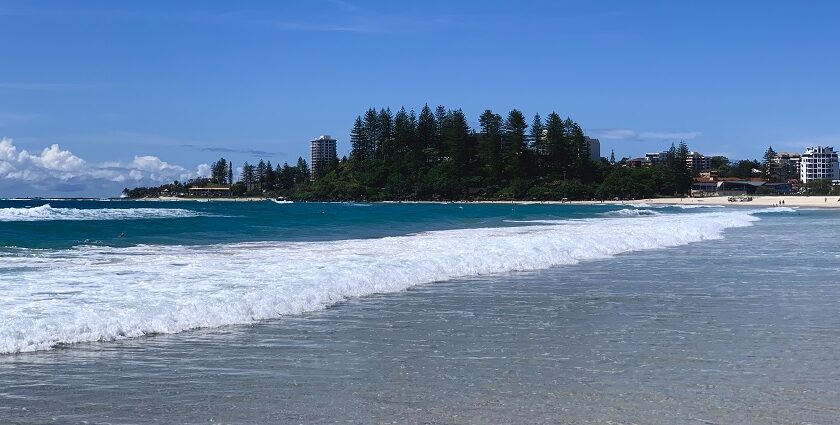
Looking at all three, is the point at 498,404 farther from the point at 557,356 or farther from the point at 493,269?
the point at 493,269

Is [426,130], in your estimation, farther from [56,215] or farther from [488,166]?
[56,215]

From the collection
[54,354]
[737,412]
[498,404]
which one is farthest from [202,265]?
[737,412]

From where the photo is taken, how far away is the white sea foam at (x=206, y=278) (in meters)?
8.95

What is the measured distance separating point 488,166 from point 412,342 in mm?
132590

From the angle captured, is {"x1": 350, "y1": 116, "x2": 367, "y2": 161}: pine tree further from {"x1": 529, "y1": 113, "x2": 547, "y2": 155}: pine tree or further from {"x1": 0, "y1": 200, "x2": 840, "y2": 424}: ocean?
{"x1": 0, "y1": 200, "x2": 840, "y2": 424}: ocean

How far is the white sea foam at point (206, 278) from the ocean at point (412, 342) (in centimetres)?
5

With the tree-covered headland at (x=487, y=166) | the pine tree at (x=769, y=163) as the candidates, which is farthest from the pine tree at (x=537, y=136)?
the pine tree at (x=769, y=163)

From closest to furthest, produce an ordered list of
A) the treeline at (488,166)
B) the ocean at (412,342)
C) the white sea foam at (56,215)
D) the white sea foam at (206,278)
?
1. the ocean at (412,342)
2. the white sea foam at (206,278)
3. the white sea foam at (56,215)
4. the treeline at (488,166)

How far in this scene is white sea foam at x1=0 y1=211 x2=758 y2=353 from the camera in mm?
8945

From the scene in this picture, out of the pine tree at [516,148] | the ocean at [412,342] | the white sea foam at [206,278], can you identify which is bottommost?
the ocean at [412,342]

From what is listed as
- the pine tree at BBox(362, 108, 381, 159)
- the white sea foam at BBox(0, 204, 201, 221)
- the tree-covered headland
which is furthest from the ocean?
the pine tree at BBox(362, 108, 381, 159)

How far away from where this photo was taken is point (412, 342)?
8.35 m

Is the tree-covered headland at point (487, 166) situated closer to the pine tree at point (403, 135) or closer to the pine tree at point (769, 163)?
the pine tree at point (403, 135)

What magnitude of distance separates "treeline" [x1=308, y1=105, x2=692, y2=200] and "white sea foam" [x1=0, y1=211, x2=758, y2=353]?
374 ft
